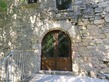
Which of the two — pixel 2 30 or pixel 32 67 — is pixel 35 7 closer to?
pixel 2 30

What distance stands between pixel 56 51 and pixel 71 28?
3.21ft

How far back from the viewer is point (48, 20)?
644cm

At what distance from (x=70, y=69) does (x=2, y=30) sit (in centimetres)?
284

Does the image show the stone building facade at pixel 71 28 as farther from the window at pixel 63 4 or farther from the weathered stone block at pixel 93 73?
the window at pixel 63 4

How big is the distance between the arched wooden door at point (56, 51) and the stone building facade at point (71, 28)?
0.76ft

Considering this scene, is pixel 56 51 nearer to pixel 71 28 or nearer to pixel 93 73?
pixel 71 28

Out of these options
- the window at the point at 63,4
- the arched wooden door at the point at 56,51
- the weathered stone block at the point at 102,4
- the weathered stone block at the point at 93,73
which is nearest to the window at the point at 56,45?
the arched wooden door at the point at 56,51

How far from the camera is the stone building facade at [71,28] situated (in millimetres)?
5949

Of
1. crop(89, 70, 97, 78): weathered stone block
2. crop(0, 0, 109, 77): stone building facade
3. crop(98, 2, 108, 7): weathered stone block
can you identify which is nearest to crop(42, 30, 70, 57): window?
crop(0, 0, 109, 77): stone building facade

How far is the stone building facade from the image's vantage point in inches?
234

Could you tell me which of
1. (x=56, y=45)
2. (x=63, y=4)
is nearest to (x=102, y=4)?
(x=63, y=4)

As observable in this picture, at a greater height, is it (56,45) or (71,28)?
(71,28)

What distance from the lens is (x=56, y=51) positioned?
6496 millimetres

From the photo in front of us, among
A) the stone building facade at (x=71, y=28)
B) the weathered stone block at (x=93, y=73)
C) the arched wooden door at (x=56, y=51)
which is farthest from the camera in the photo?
the arched wooden door at (x=56, y=51)
